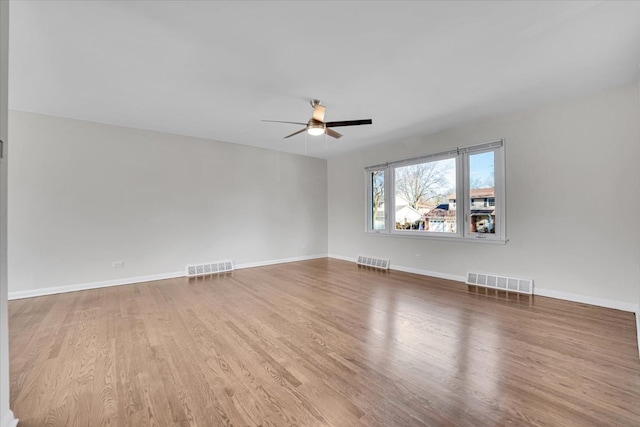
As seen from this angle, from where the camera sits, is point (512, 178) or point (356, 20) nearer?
point (356, 20)

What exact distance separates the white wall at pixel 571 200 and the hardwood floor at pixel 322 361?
44cm


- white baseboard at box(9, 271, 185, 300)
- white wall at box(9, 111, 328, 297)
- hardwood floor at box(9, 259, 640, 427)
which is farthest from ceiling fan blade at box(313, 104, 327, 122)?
white baseboard at box(9, 271, 185, 300)

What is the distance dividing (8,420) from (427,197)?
553 cm

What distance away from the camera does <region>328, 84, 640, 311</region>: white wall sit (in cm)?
312

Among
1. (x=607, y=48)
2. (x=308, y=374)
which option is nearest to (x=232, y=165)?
(x=308, y=374)

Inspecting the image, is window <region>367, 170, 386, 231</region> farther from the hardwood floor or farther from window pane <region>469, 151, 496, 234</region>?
the hardwood floor

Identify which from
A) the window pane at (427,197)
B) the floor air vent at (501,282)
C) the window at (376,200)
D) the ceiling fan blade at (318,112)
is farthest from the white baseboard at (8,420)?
the window at (376,200)

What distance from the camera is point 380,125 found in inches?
179

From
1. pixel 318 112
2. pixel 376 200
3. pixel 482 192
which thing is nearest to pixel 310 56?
pixel 318 112

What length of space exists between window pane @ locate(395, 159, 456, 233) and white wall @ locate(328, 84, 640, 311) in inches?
18.5

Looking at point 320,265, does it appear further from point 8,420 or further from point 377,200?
point 8,420

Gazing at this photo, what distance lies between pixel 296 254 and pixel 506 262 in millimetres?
4422

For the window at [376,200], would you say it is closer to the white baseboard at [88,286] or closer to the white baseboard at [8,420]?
the white baseboard at [88,286]

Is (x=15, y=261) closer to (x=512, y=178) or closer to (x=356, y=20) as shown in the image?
(x=356, y=20)
